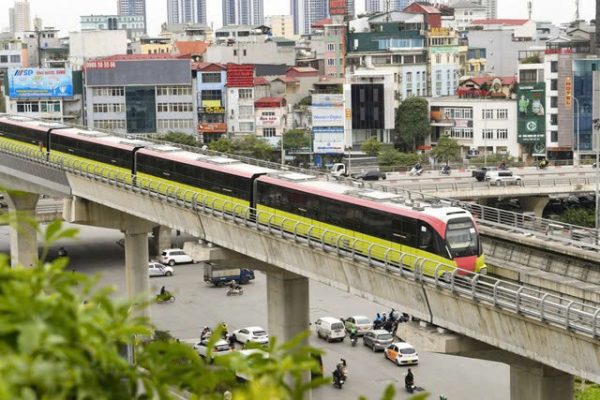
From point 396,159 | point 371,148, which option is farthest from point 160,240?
point 371,148

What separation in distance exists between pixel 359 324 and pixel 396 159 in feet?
138

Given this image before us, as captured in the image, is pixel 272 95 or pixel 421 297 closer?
pixel 421 297

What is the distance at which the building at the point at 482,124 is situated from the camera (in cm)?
9075

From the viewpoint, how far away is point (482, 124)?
3637 inches

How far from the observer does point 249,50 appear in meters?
120

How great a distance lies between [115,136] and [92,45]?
7001 centimetres

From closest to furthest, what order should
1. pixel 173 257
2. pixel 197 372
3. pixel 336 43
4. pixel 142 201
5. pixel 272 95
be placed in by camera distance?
pixel 197 372 → pixel 142 201 → pixel 173 257 → pixel 272 95 → pixel 336 43

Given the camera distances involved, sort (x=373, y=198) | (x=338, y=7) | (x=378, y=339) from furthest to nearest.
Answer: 1. (x=338, y=7)
2. (x=378, y=339)
3. (x=373, y=198)

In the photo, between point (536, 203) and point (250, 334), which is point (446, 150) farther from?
point (250, 334)

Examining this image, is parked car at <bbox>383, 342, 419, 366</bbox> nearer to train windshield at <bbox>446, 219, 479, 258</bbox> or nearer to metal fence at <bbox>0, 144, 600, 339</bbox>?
metal fence at <bbox>0, 144, 600, 339</bbox>

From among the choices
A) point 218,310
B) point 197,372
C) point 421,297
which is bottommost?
point 218,310

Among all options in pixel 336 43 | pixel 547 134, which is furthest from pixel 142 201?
pixel 336 43

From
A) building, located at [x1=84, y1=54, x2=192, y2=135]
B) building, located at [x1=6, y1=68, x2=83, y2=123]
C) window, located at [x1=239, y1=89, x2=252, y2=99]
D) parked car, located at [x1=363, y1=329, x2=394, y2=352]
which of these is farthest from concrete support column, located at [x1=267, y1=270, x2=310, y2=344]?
building, located at [x1=6, y1=68, x2=83, y2=123]

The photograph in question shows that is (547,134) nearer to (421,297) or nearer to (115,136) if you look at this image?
(115,136)
